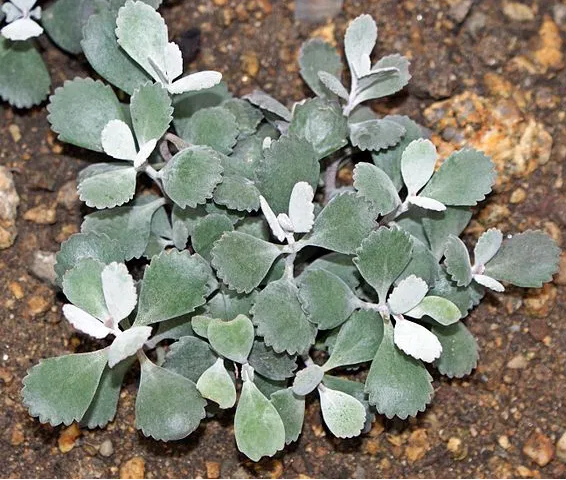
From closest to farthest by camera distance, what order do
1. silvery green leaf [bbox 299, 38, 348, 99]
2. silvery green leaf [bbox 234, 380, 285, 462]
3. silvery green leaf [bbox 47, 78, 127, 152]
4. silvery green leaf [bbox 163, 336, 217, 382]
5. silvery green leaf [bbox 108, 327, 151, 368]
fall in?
1. silvery green leaf [bbox 108, 327, 151, 368]
2. silvery green leaf [bbox 234, 380, 285, 462]
3. silvery green leaf [bbox 163, 336, 217, 382]
4. silvery green leaf [bbox 47, 78, 127, 152]
5. silvery green leaf [bbox 299, 38, 348, 99]

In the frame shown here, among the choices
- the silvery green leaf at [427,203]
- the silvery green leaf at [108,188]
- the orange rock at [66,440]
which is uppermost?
the silvery green leaf at [108,188]

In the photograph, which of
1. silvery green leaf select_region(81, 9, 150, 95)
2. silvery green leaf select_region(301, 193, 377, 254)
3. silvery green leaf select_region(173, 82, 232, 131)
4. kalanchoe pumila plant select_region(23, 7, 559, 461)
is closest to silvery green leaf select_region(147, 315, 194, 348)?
kalanchoe pumila plant select_region(23, 7, 559, 461)

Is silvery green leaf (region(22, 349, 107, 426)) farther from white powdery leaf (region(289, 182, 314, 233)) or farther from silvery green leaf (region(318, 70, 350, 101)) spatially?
silvery green leaf (region(318, 70, 350, 101))

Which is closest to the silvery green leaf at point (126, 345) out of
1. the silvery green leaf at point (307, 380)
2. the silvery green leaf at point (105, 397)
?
the silvery green leaf at point (105, 397)

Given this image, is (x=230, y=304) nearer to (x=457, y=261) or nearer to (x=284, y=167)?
(x=284, y=167)

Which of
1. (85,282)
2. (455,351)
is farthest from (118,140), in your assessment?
(455,351)

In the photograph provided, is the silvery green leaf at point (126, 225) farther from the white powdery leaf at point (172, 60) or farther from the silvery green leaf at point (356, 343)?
the silvery green leaf at point (356, 343)

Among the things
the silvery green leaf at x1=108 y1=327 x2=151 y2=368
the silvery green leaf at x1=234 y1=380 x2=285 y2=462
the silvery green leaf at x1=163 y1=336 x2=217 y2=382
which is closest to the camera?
the silvery green leaf at x1=108 y1=327 x2=151 y2=368

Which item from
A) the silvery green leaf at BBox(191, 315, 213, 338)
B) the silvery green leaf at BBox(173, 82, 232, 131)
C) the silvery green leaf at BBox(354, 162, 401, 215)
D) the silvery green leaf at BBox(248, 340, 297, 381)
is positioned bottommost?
the silvery green leaf at BBox(248, 340, 297, 381)
